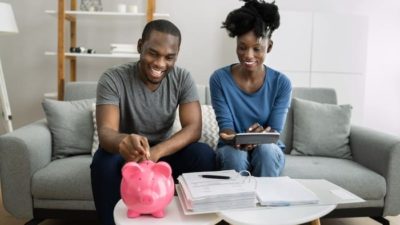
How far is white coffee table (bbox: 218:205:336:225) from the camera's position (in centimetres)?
90

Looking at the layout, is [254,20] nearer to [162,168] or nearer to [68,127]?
[162,168]

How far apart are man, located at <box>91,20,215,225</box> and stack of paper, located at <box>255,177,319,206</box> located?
1.01 ft

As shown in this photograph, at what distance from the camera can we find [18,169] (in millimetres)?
1561

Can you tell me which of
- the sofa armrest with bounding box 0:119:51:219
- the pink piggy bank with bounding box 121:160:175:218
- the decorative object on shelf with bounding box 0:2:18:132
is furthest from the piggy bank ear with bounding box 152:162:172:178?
the decorative object on shelf with bounding box 0:2:18:132

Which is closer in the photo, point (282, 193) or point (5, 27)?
point (282, 193)

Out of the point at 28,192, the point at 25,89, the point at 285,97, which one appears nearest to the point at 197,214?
the point at 285,97

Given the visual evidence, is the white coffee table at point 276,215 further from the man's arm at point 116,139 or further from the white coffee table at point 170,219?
the man's arm at point 116,139

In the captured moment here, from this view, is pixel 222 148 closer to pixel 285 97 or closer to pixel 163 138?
pixel 163 138

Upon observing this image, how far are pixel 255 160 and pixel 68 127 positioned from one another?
41.1 inches

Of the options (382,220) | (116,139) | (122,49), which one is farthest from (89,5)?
(382,220)

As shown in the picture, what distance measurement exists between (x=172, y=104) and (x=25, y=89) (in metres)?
1.70

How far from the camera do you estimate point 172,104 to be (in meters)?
1.45

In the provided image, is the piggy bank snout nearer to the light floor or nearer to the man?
the man

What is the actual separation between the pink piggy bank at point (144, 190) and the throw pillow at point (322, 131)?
4.17 feet
